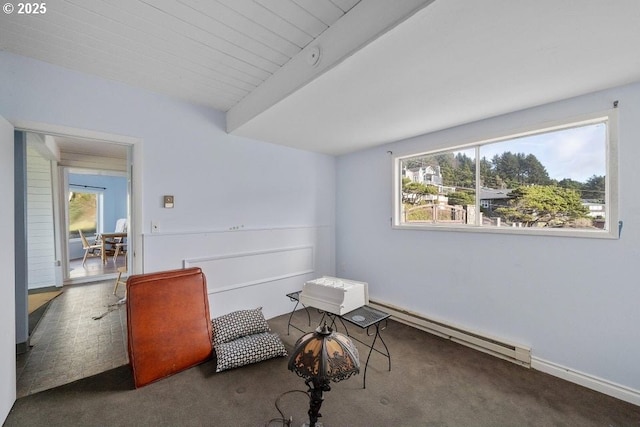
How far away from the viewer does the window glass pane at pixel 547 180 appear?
6.58 ft

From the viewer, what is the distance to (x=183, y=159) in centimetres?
256

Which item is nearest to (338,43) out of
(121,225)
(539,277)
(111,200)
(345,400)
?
(345,400)

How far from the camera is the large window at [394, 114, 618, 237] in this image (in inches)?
77.7

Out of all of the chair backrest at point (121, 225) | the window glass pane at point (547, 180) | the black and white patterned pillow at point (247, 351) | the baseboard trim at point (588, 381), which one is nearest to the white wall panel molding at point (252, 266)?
the black and white patterned pillow at point (247, 351)

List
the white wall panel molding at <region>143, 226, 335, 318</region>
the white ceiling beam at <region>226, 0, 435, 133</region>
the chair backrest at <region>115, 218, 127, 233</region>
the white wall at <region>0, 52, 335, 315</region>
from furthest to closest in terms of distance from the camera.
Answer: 1. the chair backrest at <region>115, 218, 127, 233</region>
2. the white wall panel molding at <region>143, 226, 335, 318</region>
3. the white wall at <region>0, 52, 335, 315</region>
4. the white ceiling beam at <region>226, 0, 435, 133</region>

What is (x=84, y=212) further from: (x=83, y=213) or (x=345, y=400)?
(x=345, y=400)

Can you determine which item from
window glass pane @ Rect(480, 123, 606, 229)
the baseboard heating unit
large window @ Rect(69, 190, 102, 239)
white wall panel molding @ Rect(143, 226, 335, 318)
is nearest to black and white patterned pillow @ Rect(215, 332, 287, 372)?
white wall panel molding @ Rect(143, 226, 335, 318)

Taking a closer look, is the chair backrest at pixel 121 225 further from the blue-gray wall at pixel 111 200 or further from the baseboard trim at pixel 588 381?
the baseboard trim at pixel 588 381

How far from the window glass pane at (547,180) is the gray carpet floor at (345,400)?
127 centimetres

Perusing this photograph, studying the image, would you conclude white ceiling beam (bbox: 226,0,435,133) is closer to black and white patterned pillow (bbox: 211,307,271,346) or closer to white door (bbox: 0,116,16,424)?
white door (bbox: 0,116,16,424)

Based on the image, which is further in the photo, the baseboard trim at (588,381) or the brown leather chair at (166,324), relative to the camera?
the brown leather chair at (166,324)

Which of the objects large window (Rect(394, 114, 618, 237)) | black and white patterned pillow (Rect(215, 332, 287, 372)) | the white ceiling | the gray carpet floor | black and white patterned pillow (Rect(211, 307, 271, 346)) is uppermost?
the white ceiling

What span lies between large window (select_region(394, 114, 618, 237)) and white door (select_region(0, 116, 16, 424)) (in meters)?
3.31

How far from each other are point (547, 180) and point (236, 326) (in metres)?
3.03
